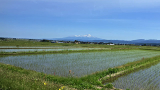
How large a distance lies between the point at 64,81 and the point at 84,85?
1.26 m

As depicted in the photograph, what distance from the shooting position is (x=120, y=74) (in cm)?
909

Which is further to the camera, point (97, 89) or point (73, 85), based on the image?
point (73, 85)

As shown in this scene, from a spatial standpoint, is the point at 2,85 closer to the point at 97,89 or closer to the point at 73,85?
the point at 73,85

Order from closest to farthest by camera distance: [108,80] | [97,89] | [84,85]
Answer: [97,89] → [84,85] → [108,80]

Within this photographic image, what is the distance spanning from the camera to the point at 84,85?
6.04 m

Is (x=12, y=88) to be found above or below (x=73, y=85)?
above

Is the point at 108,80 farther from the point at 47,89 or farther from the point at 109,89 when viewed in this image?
the point at 47,89

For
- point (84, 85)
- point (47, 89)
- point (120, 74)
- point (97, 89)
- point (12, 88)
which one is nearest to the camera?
point (12, 88)

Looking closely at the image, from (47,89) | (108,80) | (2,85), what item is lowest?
(108,80)

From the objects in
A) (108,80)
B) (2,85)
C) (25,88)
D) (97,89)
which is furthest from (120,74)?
(2,85)

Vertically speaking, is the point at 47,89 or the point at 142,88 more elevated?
the point at 47,89

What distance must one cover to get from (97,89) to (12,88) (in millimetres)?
3646

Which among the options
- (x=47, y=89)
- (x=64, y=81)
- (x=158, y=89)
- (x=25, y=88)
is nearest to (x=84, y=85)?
(x=64, y=81)

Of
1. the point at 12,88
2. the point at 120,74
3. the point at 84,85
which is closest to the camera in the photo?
the point at 12,88
